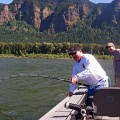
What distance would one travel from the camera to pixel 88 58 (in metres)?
7.48

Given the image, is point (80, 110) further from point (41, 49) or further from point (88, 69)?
point (41, 49)

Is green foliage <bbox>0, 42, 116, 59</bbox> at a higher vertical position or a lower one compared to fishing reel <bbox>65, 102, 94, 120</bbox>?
lower

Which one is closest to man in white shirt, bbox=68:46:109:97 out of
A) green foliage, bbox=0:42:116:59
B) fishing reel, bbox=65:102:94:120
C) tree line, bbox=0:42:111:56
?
fishing reel, bbox=65:102:94:120

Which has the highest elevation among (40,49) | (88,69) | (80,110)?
(88,69)

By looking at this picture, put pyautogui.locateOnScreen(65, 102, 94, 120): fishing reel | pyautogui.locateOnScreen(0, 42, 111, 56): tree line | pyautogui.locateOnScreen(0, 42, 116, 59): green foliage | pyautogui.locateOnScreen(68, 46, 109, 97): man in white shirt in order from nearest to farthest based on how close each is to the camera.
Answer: pyautogui.locateOnScreen(65, 102, 94, 120): fishing reel
pyautogui.locateOnScreen(68, 46, 109, 97): man in white shirt
pyautogui.locateOnScreen(0, 42, 116, 59): green foliage
pyautogui.locateOnScreen(0, 42, 111, 56): tree line

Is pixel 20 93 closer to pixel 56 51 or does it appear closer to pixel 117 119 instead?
pixel 117 119

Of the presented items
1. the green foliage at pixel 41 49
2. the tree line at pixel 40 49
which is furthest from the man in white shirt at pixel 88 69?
the tree line at pixel 40 49

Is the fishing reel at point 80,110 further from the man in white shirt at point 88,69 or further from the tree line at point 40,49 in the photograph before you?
the tree line at point 40,49

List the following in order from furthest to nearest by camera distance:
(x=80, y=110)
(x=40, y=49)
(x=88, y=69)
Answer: (x=40, y=49)
(x=88, y=69)
(x=80, y=110)

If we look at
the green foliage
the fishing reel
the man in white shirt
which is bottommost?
the green foliage

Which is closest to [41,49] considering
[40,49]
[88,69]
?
[40,49]

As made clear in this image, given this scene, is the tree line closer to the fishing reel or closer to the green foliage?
the green foliage

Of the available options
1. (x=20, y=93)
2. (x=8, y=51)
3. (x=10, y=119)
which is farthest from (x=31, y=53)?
(x=10, y=119)

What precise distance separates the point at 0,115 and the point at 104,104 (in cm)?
885
